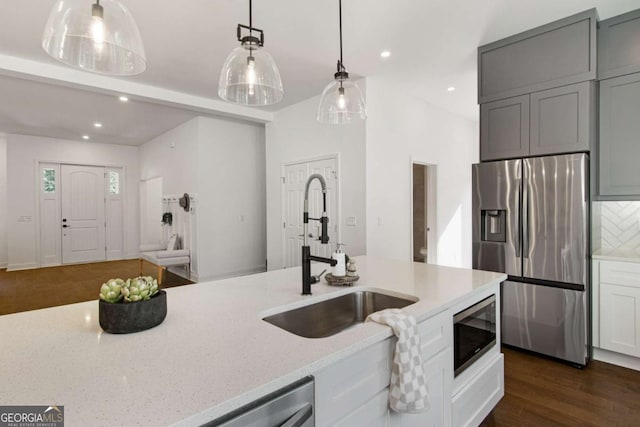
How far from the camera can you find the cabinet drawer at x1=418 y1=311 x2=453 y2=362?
137cm

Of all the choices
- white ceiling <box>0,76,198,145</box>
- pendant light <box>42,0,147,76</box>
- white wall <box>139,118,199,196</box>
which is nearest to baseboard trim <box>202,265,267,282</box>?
white wall <box>139,118,199,196</box>

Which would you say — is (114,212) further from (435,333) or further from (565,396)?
(565,396)

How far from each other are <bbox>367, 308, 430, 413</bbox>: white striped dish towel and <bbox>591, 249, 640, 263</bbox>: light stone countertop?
2.45 meters

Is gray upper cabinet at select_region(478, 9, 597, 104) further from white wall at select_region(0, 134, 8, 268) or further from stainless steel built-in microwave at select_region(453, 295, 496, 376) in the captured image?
white wall at select_region(0, 134, 8, 268)

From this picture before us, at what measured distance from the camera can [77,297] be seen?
4652 mm

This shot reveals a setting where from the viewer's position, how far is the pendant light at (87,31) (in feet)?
3.71

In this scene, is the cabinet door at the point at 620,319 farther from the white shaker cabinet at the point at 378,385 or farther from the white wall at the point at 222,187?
the white wall at the point at 222,187

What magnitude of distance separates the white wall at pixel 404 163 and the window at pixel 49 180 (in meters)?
7.14

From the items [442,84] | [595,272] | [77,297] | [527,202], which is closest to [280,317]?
[527,202]

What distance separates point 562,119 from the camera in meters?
2.78

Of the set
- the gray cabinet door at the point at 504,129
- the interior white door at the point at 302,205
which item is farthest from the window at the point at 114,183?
the gray cabinet door at the point at 504,129

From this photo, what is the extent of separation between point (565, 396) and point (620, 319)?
35.2 inches

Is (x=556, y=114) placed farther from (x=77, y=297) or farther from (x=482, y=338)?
A: (x=77, y=297)

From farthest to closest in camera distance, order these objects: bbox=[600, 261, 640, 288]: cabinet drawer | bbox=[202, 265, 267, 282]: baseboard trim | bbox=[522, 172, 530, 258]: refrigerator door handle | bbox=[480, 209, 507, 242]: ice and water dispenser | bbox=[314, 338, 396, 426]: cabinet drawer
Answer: bbox=[202, 265, 267, 282]: baseboard trim < bbox=[480, 209, 507, 242]: ice and water dispenser < bbox=[522, 172, 530, 258]: refrigerator door handle < bbox=[600, 261, 640, 288]: cabinet drawer < bbox=[314, 338, 396, 426]: cabinet drawer
